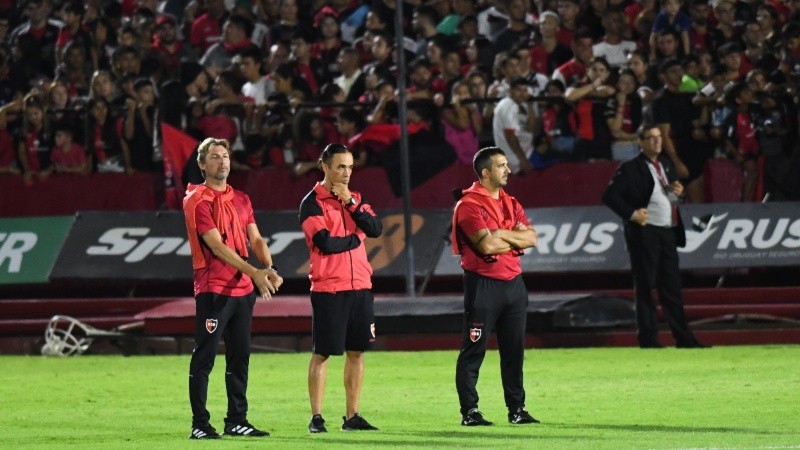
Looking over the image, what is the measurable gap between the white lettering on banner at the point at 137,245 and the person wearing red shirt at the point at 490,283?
945cm

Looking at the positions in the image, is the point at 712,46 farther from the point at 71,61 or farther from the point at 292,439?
the point at 292,439

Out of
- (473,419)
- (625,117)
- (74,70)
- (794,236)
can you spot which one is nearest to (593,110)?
(625,117)

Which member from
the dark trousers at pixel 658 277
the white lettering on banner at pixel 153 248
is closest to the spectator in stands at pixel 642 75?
the dark trousers at pixel 658 277

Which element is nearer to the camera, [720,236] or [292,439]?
[292,439]

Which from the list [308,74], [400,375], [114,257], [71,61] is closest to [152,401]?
[400,375]

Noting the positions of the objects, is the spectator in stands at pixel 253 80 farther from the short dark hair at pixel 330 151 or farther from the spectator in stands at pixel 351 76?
the short dark hair at pixel 330 151

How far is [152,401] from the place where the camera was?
1405cm

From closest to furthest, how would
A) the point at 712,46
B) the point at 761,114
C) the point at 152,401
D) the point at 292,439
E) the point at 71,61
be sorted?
1. the point at 292,439
2. the point at 152,401
3. the point at 761,114
4. the point at 712,46
5. the point at 71,61

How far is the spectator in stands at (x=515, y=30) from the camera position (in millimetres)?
22156

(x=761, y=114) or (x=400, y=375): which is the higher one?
(x=761, y=114)

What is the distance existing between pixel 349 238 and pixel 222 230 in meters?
0.86

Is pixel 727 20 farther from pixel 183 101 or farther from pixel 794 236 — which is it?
pixel 183 101

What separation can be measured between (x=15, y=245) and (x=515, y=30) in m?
7.04

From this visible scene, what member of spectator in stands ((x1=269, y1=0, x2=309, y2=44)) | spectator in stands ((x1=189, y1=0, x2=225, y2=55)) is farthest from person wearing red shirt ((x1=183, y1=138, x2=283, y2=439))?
spectator in stands ((x1=189, y1=0, x2=225, y2=55))
